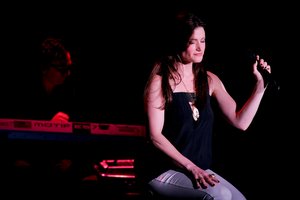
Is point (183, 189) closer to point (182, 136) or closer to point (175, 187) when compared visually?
point (175, 187)

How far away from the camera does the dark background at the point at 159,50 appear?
4242 mm

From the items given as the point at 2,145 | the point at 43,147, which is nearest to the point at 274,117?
the point at 43,147

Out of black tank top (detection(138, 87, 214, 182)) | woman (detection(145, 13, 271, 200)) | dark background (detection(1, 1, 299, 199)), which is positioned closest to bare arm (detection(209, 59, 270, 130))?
woman (detection(145, 13, 271, 200))

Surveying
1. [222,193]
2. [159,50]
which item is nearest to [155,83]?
[222,193]

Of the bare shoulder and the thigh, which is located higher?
the bare shoulder

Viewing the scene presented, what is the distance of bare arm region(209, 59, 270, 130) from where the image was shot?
3.02 m

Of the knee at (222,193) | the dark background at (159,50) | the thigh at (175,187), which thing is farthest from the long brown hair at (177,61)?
the dark background at (159,50)

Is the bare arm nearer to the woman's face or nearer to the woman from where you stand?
the woman

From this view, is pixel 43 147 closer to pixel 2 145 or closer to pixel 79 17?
pixel 2 145

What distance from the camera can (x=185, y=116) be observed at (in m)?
2.88

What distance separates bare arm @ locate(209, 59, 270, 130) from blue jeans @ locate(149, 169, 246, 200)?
48 cm

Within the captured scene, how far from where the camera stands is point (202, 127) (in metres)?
2.93

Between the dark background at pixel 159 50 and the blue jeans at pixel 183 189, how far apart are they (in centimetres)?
137

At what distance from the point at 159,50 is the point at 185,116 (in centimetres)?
135
